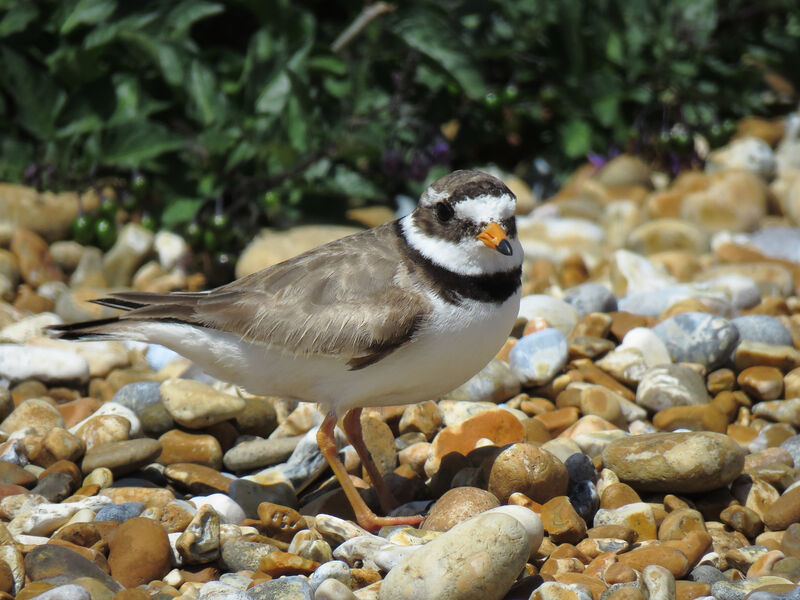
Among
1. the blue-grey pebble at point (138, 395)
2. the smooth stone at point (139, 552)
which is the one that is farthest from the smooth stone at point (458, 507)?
the blue-grey pebble at point (138, 395)

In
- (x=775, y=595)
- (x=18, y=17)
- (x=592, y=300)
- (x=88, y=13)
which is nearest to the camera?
(x=775, y=595)

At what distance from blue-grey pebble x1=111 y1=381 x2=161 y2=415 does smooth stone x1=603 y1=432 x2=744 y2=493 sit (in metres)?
2.56

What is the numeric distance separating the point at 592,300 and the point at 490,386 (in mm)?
1336

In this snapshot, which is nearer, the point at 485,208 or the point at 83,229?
the point at 485,208

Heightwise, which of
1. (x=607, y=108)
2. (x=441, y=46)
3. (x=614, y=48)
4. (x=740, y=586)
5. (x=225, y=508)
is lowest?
(x=225, y=508)

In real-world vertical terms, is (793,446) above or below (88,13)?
below

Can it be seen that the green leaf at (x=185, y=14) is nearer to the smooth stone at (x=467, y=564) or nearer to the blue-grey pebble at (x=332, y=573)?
the blue-grey pebble at (x=332, y=573)

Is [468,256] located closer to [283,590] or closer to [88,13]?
[283,590]

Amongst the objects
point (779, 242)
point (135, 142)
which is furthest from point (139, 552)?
point (779, 242)

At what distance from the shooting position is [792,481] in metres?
4.67

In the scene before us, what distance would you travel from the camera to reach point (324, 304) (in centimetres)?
459

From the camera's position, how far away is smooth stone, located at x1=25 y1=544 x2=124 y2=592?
3.81 metres

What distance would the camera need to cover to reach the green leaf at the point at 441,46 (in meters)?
7.70

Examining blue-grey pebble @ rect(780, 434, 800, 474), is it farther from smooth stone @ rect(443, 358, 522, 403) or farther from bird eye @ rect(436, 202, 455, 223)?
bird eye @ rect(436, 202, 455, 223)
